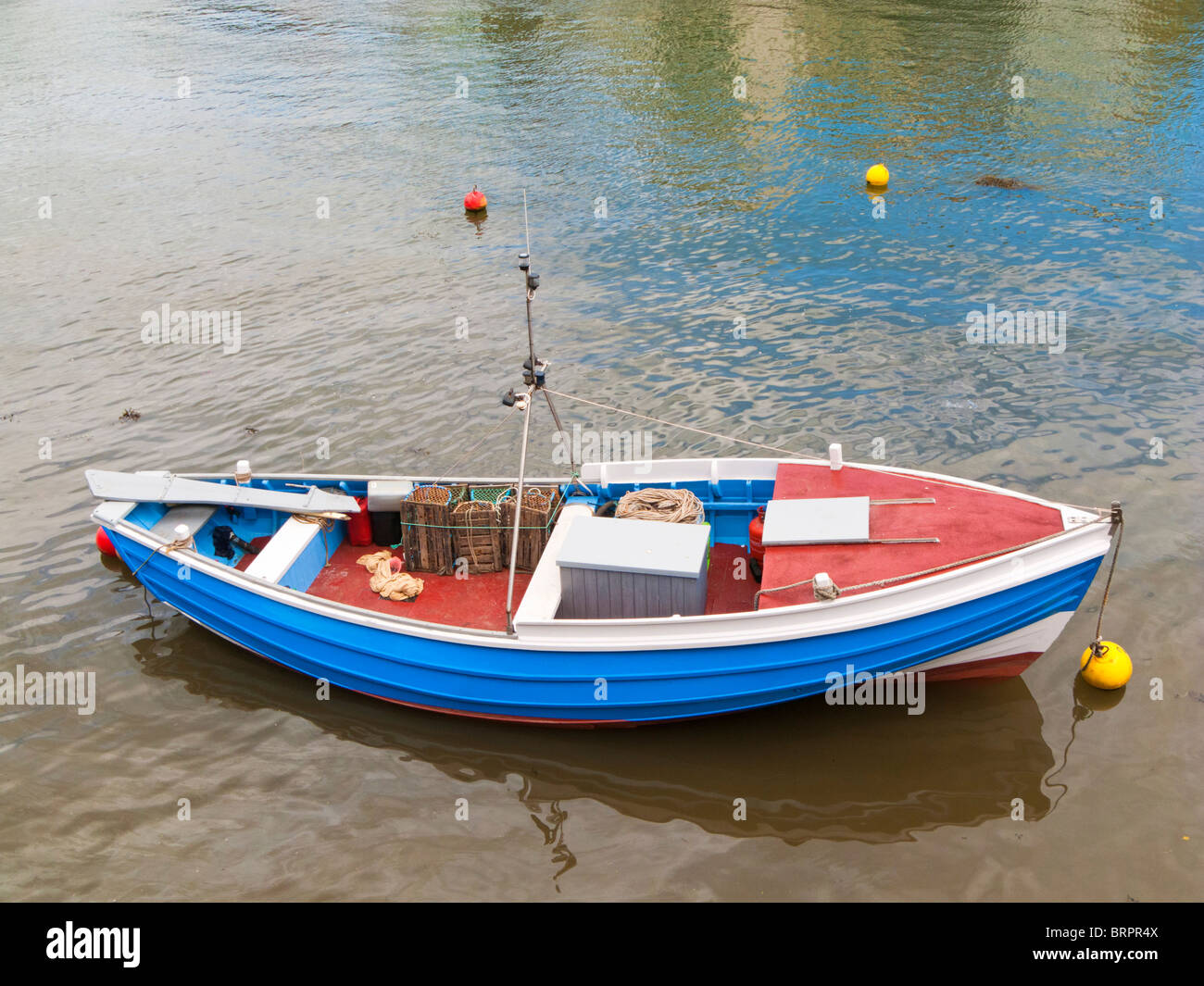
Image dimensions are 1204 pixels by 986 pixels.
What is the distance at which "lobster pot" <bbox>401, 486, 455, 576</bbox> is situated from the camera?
1252 cm

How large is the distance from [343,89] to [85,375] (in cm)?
1987

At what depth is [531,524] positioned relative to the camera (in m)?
12.3

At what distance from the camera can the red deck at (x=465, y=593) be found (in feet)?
38.2

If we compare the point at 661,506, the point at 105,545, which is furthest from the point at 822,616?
the point at 105,545

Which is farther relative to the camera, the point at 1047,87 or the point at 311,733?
the point at 1047,87

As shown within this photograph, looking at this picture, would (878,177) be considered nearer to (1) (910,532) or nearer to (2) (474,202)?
(2) (474,202)

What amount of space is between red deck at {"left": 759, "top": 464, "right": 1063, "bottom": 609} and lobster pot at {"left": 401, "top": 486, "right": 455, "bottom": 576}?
4.15 metres

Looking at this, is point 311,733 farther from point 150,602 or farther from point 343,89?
point 343,89

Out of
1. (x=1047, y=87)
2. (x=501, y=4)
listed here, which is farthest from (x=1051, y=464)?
(x=501, y=4)

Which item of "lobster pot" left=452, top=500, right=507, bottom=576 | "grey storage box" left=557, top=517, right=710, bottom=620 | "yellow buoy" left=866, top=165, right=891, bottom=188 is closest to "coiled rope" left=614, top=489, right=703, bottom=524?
"grey storage box" left=557, top=517, right=710, bottom=620

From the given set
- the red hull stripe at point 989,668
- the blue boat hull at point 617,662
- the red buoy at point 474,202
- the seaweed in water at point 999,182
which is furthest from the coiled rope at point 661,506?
the seaweed in water at point 999,182

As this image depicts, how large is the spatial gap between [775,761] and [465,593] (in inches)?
168

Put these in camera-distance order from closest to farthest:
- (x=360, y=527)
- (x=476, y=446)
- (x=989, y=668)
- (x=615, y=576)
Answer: (x=615, y=576), (x=989, y=668), (x=360, y=527), (x=476, y=446)

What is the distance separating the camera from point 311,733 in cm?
1134
